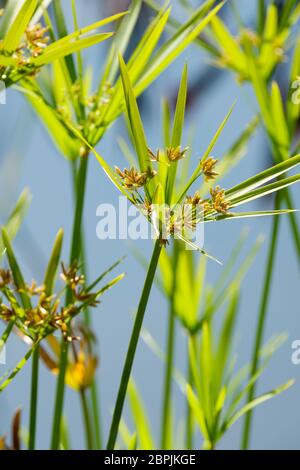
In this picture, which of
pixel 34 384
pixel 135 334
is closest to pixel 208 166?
pixel 135 334

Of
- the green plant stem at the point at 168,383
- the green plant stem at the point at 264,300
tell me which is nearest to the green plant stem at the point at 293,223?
the green plant stem at the point at 264,300

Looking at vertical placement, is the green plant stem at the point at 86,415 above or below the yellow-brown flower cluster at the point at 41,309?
below

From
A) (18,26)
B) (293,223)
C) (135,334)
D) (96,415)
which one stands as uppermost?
(18,26)

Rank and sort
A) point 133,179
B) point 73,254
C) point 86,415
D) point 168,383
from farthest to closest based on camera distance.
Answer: point 168,383 → point 86,415 → point 73,254 → point 133,179

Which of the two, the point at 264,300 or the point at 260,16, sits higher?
the point at 260,16

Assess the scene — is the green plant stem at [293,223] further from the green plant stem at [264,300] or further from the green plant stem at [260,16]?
the green plant stem at [260,16]

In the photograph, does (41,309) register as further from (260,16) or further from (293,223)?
(260,16)

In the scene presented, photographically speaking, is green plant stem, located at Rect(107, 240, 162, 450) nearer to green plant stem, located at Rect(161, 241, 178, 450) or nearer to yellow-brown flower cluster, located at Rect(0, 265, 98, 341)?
yellow-brown flower cluster, located at Rect(0, 265, 98, 341)

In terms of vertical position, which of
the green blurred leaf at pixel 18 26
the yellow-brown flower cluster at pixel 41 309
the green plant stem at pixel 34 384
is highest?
the green blurred leaf at pixel 18 26

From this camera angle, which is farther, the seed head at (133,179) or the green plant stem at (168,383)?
the green plant stem at (168,383)
